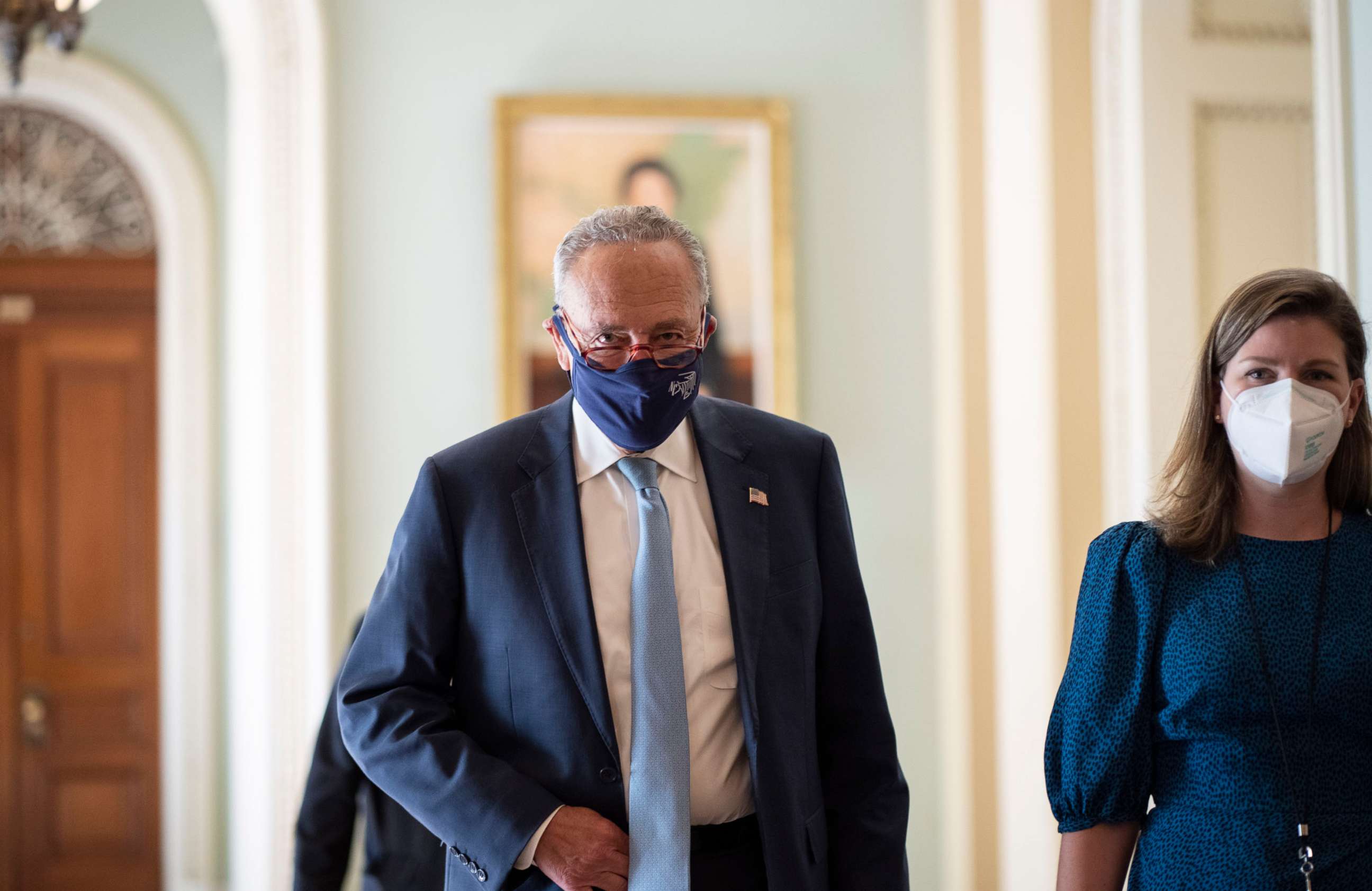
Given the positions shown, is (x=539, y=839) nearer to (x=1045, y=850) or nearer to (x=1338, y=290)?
(x=1338, y=290)

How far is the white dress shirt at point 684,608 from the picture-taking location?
169 cm

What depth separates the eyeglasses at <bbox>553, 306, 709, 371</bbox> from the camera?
1.70 metres

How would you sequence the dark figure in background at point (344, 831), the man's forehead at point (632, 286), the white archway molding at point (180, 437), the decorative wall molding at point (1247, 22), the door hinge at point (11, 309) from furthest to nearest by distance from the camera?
1. the door hinge at point (11, 309)
2. the white archway molding at point (180, 437)
3. the decorative wall molding at point (1247, 22)
4. the dark figure in background at point (344, 831)
5. the man's forehead at point (632, 286)

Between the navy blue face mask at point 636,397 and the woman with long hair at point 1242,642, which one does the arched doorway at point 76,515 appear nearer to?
the navy blue face mask at point 636,397

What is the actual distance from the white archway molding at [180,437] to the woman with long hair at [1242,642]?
422 centimetres

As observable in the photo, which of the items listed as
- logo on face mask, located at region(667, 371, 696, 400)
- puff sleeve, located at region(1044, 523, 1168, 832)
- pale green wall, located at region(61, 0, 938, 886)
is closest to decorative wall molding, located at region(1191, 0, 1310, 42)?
pale green wall, located at region(61, 0, 938, 886)

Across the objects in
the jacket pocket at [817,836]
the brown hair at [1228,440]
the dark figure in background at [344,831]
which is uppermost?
the brown hair at [1228,440]

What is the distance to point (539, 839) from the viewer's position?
5.27 ft

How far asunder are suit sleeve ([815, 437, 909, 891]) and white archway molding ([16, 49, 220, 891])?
13.0 feet

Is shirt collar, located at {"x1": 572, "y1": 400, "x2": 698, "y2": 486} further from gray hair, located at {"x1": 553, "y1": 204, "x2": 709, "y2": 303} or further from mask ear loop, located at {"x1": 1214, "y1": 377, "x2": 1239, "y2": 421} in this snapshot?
mask ear loop, located at {"x1": 1214, "y1": 377, "x2": 1239, "y2": 421}

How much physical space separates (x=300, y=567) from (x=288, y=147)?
1327 millimetres

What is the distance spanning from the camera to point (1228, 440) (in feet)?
5.82

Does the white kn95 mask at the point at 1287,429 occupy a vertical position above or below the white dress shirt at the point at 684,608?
above

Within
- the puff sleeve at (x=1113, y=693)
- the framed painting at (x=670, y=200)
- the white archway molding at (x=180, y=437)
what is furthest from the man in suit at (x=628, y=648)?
the white archway molding at (x=180, y=437)
